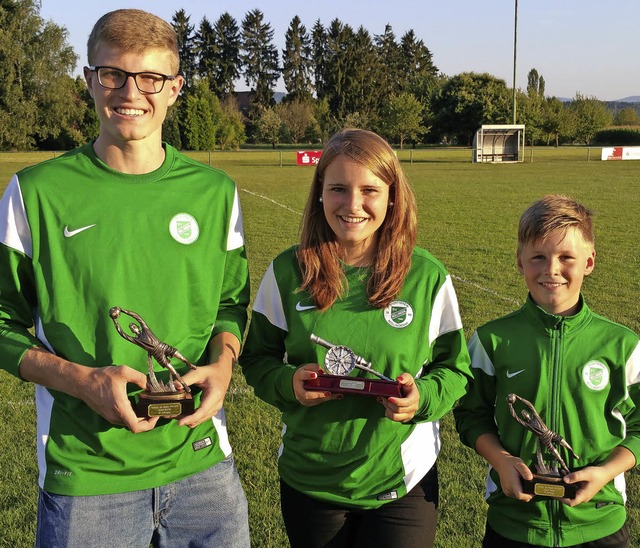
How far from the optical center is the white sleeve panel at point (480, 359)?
2.41m

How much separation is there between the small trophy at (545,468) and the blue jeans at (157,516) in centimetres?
94

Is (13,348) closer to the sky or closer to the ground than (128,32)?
closer to the ground

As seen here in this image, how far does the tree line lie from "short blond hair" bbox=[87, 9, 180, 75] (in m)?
25.6

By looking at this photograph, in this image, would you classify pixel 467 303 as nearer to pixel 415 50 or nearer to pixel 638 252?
pixel 638 252

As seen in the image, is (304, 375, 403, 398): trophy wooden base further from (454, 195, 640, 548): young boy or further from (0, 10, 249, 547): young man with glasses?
(454, 195, 640, 548): young boy

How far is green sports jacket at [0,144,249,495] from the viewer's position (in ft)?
6.55

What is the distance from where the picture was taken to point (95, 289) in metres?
2.01

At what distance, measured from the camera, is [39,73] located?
51.6 m

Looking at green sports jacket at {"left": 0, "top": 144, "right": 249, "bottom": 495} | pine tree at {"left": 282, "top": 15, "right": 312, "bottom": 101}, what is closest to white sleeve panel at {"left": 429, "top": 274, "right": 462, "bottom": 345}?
green sports jacket at {"left": 0, "top": 144, "right": 249, "bottom": 495}

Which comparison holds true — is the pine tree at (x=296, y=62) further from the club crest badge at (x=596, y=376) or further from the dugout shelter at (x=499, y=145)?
the club crest badge at (x=596, y=376)

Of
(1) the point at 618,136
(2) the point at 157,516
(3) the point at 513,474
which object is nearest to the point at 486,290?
(3) the point at 513,474

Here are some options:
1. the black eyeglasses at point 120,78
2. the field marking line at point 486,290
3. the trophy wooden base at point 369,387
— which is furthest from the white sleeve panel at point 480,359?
the field marking line at point 486,290

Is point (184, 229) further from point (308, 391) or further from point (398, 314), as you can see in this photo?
point (398, 314)

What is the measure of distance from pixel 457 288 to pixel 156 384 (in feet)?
24.0
